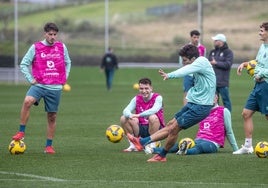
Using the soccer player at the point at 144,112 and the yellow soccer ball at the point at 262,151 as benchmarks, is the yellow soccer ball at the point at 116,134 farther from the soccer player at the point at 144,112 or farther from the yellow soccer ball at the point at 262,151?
the yellow soccer ball at the point at 262,151

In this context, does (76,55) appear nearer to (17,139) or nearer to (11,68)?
(11,68)

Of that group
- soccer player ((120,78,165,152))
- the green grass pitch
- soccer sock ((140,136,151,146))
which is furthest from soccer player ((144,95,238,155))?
soccer player ((120,78,165,152))

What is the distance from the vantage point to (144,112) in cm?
1650

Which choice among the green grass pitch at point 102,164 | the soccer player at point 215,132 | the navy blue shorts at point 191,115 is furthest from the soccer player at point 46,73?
the navy blue shorts at point 191,115

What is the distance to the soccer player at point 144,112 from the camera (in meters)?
16.6

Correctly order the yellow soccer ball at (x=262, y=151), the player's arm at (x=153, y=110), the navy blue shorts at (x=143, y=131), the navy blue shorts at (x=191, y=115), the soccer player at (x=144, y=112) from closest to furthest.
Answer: the navy blue shorts at (x=191, y=115), the yellow soccer ball at (x=262, y=151), the player's arm at (x=153, y=110), the soccer player at (x=144, y=112), the navy blue shorts at (x=143, y=131)

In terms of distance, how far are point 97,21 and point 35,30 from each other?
6102 millimetres

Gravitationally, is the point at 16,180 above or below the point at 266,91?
below

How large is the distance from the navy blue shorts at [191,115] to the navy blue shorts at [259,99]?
1.32 m

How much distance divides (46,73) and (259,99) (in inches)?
147

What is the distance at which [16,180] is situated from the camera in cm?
1285

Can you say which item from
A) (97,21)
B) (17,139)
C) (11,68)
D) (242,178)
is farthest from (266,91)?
(97,21)

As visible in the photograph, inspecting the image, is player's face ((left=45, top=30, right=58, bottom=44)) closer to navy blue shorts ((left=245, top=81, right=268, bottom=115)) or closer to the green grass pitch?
the green grass pitch

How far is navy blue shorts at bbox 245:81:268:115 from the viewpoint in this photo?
16.0 metres
